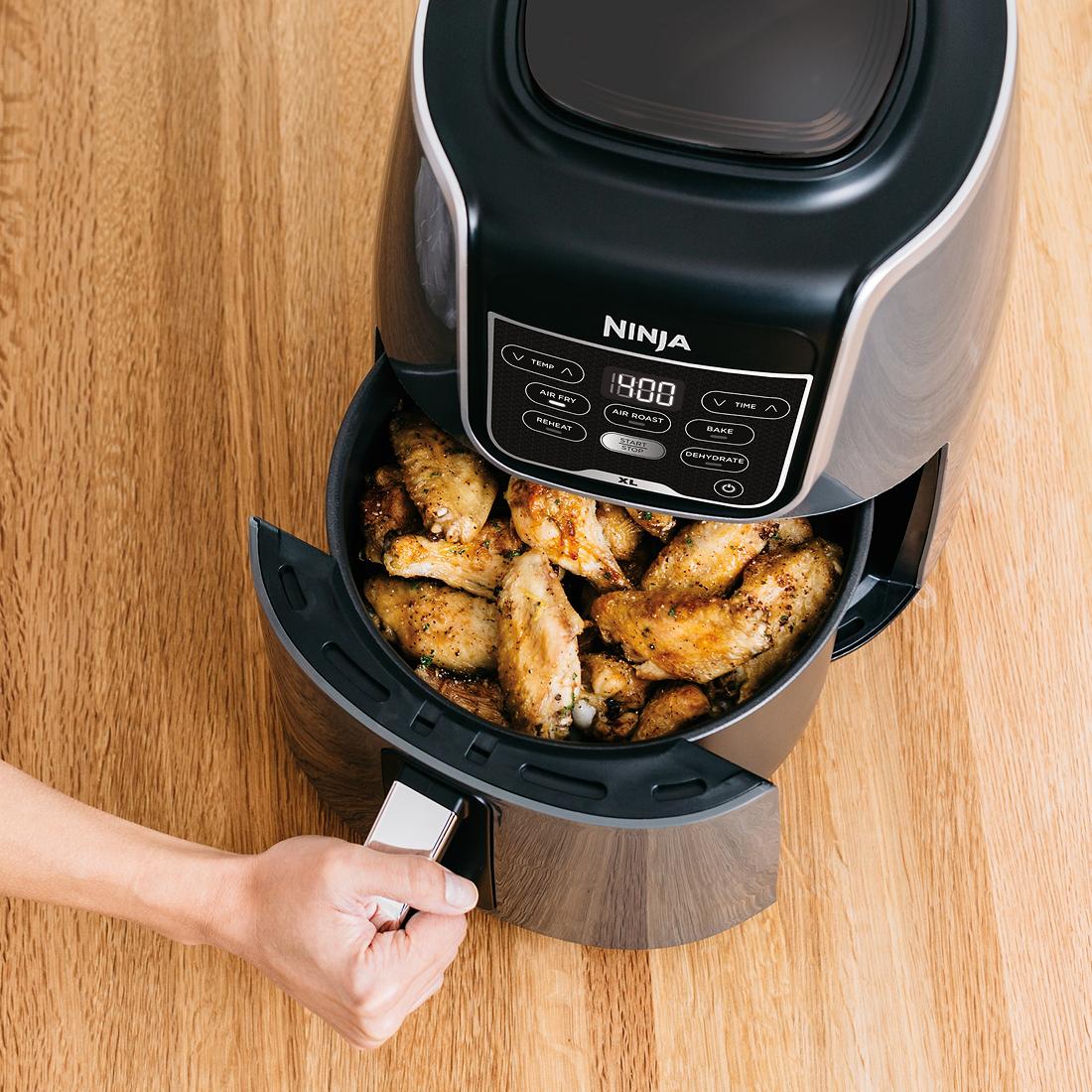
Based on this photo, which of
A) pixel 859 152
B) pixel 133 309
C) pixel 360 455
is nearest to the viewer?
pixel 859 152

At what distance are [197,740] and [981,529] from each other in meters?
0.65

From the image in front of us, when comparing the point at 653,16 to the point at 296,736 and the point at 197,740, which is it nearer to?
the point at 296,736

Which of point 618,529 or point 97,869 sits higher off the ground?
point 618,529

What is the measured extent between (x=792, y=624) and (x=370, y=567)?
0.91 ft

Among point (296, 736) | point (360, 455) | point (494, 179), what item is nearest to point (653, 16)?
point (494, 179)

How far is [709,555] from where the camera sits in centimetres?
76

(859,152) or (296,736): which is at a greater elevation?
(859,152)

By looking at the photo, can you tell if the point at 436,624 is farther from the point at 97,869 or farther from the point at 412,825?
the point at 97,869

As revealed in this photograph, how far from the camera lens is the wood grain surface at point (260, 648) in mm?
833

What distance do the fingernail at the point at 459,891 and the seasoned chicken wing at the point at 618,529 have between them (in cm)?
24

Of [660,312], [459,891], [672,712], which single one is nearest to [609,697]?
[672,712]

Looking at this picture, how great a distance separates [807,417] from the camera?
0.60 m

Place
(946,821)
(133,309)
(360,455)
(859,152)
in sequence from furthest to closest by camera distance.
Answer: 1. (133,309)
2. (946,821)
3. (360,455)
4. (859,152)

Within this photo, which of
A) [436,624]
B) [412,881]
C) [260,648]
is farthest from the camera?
[260,648]
